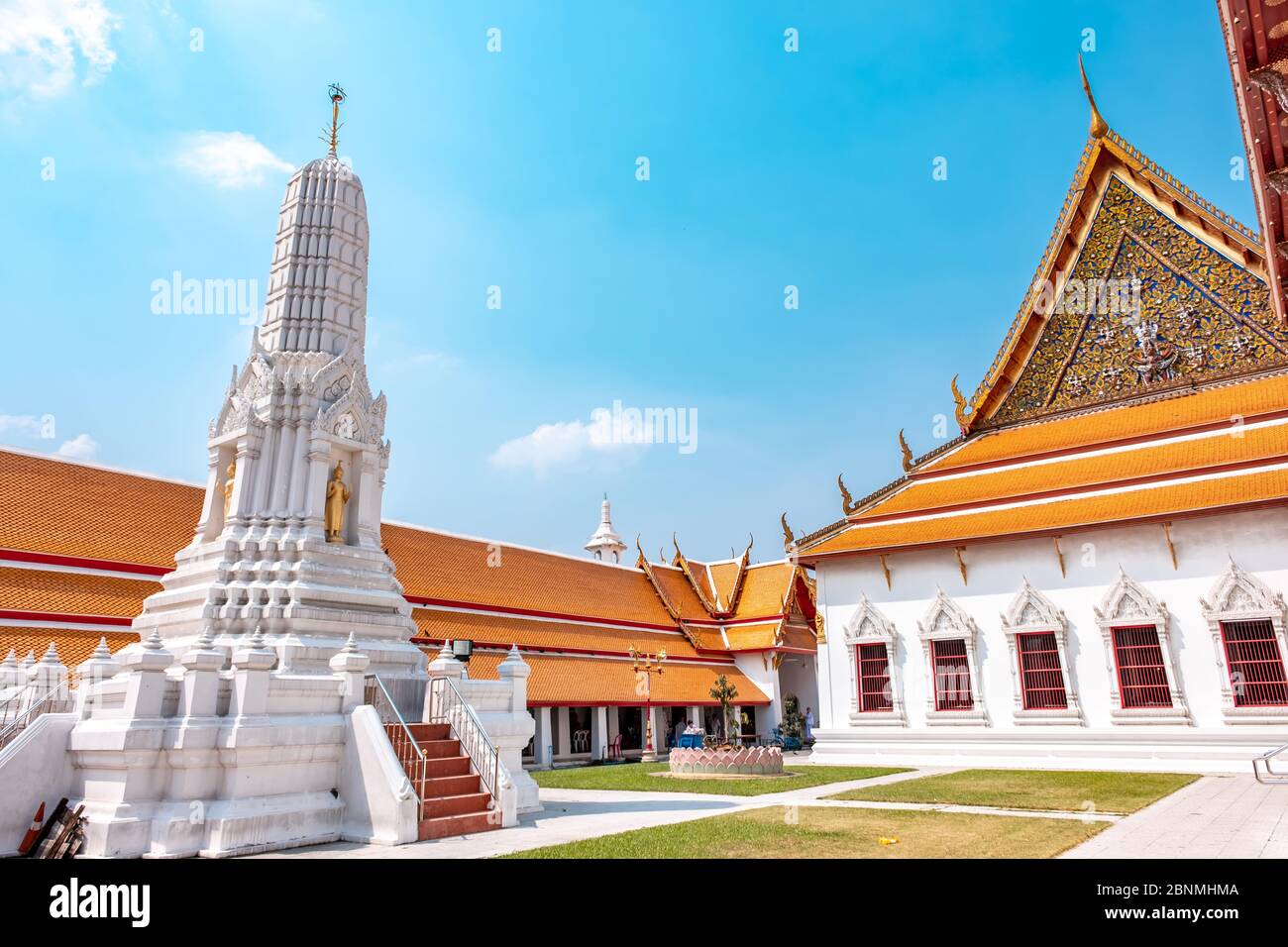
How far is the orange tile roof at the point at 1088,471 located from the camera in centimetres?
1614

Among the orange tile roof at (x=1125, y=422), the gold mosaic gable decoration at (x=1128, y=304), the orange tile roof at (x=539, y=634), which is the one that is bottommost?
the orange tile roof at (x=539, y=634)

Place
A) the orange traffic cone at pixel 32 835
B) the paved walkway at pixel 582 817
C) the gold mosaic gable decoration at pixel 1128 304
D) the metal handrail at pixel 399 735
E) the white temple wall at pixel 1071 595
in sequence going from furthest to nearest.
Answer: the gold mosaic gable decoration at pixel 1128 304 → the white temple wall at pixel 1071 595 → the metal handrail at pixel 399 735 → the orange traffic cone at pixel 32 835 → the paved walkway at pixel 582 817

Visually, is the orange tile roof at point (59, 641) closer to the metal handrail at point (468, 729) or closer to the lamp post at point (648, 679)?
the metal handrail at point (468, 729)

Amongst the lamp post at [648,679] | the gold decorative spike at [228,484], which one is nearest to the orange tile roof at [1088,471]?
the lamp post at [648,679]

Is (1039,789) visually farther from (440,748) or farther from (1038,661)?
(440,748)

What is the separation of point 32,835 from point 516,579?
57.2 feet

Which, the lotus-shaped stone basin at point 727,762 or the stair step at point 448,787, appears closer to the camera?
the stair step at point 448,787

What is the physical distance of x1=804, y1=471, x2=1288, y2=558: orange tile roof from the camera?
15.2 meters

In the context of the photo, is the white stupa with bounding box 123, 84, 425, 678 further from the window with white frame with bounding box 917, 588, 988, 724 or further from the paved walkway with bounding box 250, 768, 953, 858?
the window with white frame with bounding box 917, 588, 988, 724

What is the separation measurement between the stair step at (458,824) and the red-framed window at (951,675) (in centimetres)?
1296

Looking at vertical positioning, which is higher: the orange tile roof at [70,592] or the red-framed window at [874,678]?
the orange tile roof at [70,592]

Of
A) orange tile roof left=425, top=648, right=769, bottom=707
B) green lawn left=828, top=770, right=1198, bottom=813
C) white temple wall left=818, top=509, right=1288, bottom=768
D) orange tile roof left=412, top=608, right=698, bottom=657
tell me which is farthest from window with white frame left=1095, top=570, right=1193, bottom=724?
orange tile roof left=412, top=608, right=698, bottom=657
